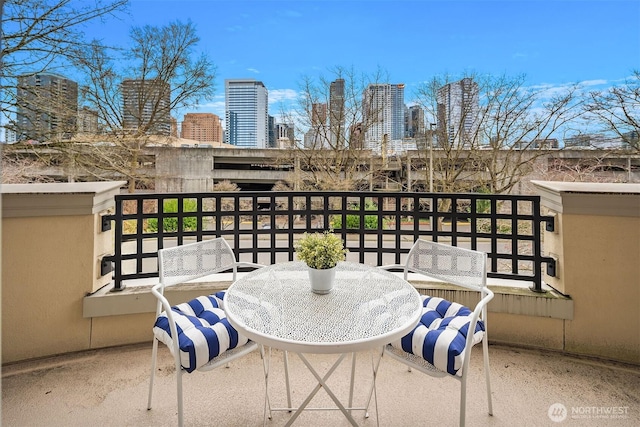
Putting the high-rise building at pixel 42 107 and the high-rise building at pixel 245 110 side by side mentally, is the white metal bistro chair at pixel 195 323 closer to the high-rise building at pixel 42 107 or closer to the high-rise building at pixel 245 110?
the high-rise building at pixel 42 107

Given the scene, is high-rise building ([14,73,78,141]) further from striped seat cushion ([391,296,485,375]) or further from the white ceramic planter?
striped seat cushion ([391,296,485,375])

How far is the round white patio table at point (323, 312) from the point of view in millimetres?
996

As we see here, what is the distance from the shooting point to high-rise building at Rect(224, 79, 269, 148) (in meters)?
7.50

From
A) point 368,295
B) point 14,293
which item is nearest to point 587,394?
point 368,295

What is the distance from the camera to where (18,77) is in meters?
3.24

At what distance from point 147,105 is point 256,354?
27.5 ft

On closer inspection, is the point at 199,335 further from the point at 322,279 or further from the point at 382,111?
the point at 382,111

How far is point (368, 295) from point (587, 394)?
4.24 ft

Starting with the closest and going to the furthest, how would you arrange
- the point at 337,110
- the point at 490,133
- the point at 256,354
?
the point at 256,354, the point at 490,133, the point at 337,110

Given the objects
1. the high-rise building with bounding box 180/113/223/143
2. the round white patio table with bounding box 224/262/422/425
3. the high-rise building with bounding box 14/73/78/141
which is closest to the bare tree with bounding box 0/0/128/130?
the high-rise building with bounding box 14/73/78/141

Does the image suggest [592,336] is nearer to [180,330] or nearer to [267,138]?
[180,330]

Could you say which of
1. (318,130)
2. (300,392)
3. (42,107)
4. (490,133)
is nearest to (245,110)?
(318,130)

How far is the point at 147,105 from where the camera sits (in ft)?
27.7

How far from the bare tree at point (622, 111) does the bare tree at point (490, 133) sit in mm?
3126
